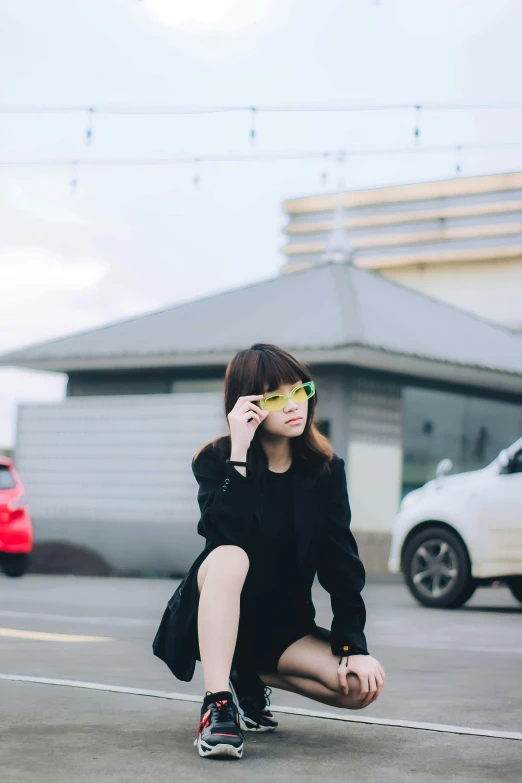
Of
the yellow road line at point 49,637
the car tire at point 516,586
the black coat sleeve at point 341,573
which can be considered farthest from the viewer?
the car tire at point 516,586

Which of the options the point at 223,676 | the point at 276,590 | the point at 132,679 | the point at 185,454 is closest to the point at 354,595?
the point at 276,590

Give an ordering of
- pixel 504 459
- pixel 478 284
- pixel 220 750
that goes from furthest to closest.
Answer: pixel 478 284
pixel 504 459
pixel 220 750

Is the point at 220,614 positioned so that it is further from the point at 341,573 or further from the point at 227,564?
the point at 341,573

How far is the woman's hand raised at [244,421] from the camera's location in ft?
14.3

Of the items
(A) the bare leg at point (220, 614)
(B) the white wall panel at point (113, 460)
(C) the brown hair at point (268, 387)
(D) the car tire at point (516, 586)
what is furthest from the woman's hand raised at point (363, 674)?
(B) the white wall panel at point (113, 460)

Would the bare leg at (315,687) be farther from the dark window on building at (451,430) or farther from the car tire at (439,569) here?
the dark window on building at (451,430)

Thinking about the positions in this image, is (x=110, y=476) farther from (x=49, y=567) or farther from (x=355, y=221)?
(x=355, y=221)

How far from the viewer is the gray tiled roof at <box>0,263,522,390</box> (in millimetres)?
18547

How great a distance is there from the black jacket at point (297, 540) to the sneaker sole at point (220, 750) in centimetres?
35

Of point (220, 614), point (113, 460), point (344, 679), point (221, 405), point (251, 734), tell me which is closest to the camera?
point (220, 614)

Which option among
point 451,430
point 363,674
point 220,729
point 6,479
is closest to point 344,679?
point 363,674

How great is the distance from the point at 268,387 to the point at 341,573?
0.68 m

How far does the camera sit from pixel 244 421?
434 centimetres

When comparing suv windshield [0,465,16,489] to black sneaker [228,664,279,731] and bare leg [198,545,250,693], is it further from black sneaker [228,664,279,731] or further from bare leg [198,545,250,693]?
bare leg [198,545,250,693]
